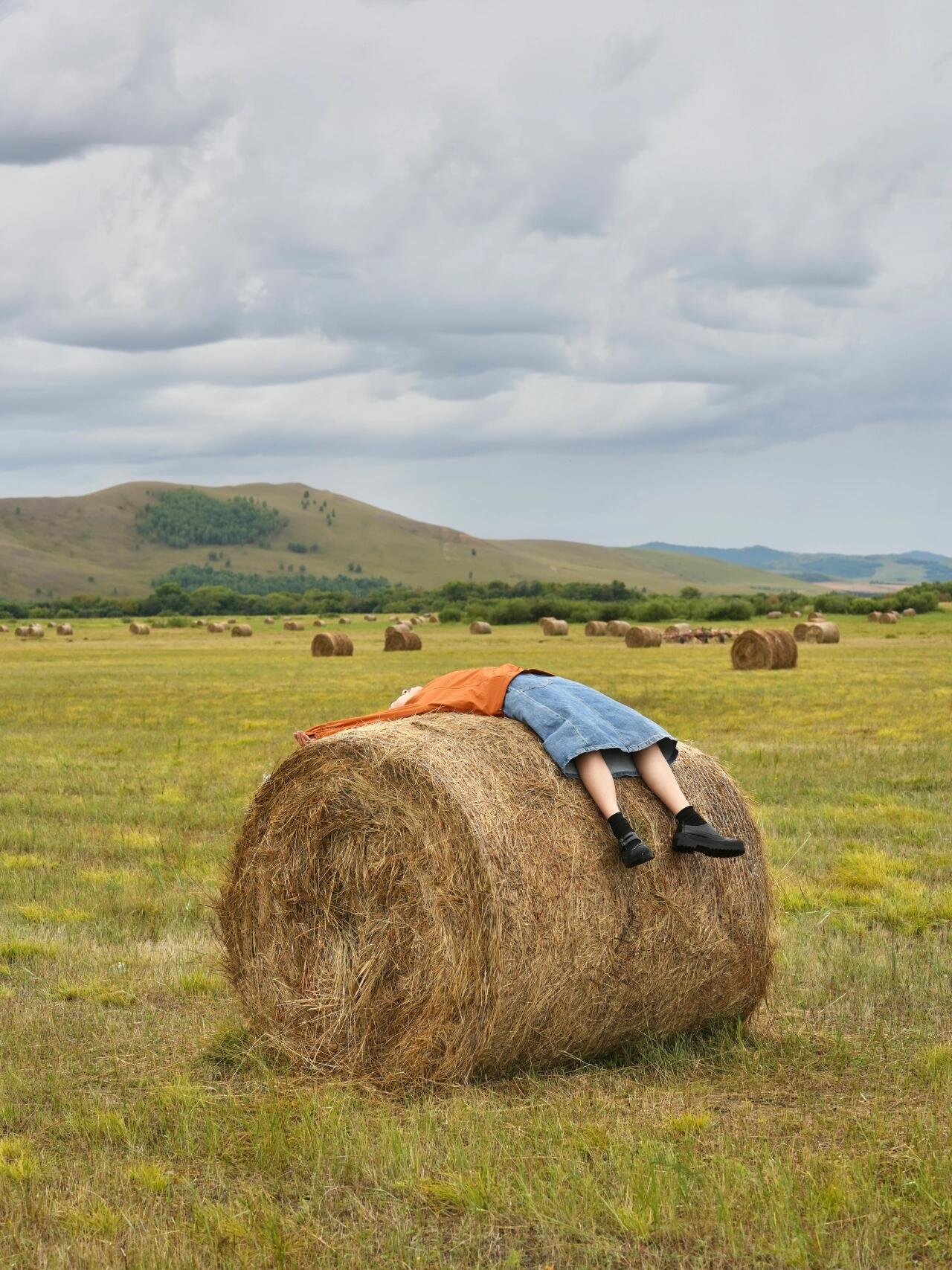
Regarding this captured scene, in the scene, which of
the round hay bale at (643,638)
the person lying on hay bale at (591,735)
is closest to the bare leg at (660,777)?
the person lying on hay bale at (591,735)

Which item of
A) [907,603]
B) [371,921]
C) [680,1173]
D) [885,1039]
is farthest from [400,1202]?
[907,603]

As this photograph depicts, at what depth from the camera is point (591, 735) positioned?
705cm

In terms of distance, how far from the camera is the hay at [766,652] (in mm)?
39188

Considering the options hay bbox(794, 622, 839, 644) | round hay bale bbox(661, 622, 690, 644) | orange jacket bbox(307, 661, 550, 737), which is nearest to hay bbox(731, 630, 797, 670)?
hay bbox(794, 622, 839, 644)

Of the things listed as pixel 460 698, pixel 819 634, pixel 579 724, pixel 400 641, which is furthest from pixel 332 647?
pixel 579 724

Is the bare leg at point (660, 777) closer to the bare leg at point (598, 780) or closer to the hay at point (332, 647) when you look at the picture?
the bare leg at point (598, 780)

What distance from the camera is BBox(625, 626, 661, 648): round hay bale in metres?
54.5

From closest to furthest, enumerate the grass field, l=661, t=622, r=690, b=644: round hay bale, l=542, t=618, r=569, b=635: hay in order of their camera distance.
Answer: the grass field → l=661, t=622, r=690, b=644: round hay bale → l=542, t=618, r=569, b=635: hay

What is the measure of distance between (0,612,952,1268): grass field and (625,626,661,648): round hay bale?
1608 inches

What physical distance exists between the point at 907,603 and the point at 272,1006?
78276mm

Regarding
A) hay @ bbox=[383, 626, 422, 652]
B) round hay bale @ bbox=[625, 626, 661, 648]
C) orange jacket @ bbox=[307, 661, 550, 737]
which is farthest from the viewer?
round hay bale @ bbox=[625, 626, 661, 648]

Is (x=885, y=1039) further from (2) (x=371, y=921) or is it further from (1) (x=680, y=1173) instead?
(2) (x=371, y=921)

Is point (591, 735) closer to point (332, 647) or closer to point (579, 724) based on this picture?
point (579, 724)

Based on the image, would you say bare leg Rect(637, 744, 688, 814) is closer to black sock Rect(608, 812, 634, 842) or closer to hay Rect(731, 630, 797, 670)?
black sock Rect(608, 812, 634, 842)
